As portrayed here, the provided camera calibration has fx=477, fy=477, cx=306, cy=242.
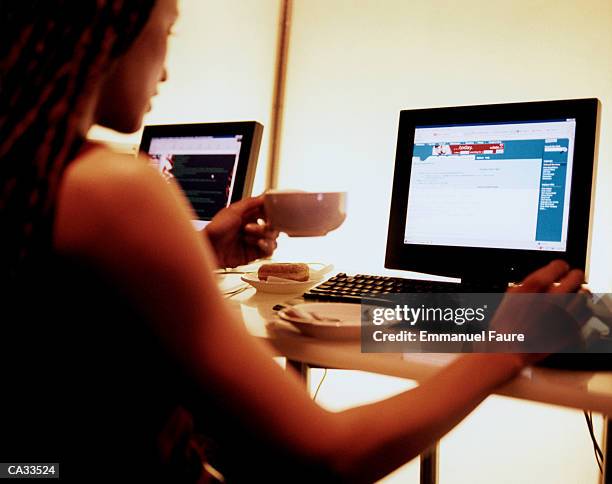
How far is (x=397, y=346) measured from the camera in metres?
0.68

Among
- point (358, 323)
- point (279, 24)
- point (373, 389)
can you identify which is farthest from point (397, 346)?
point (279, 24)

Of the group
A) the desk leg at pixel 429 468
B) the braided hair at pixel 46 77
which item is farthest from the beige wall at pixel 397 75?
the braided hair at pixel 46 77

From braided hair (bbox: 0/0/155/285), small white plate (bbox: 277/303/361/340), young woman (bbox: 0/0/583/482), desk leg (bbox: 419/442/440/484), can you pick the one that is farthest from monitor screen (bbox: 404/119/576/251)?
braided hair (bbox: 0/0/155/285)

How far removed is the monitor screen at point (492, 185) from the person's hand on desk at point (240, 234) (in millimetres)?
330

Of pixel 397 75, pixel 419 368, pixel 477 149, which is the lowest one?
pixel 419 368

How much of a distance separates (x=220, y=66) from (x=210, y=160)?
94 centimetres

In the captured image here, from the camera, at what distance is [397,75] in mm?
2039

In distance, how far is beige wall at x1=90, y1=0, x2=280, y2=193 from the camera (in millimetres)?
1961

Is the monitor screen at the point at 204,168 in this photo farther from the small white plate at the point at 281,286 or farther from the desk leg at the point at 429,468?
the desk leg at the point at 429,468

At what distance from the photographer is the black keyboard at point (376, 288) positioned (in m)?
0.85

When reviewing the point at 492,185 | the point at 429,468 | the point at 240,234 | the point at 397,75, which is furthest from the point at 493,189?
the point at 397,75

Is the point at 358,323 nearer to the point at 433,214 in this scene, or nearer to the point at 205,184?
the point at 433,214

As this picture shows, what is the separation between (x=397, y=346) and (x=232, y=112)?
69.8 inches

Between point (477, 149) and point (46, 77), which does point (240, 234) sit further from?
point (46, 77)
